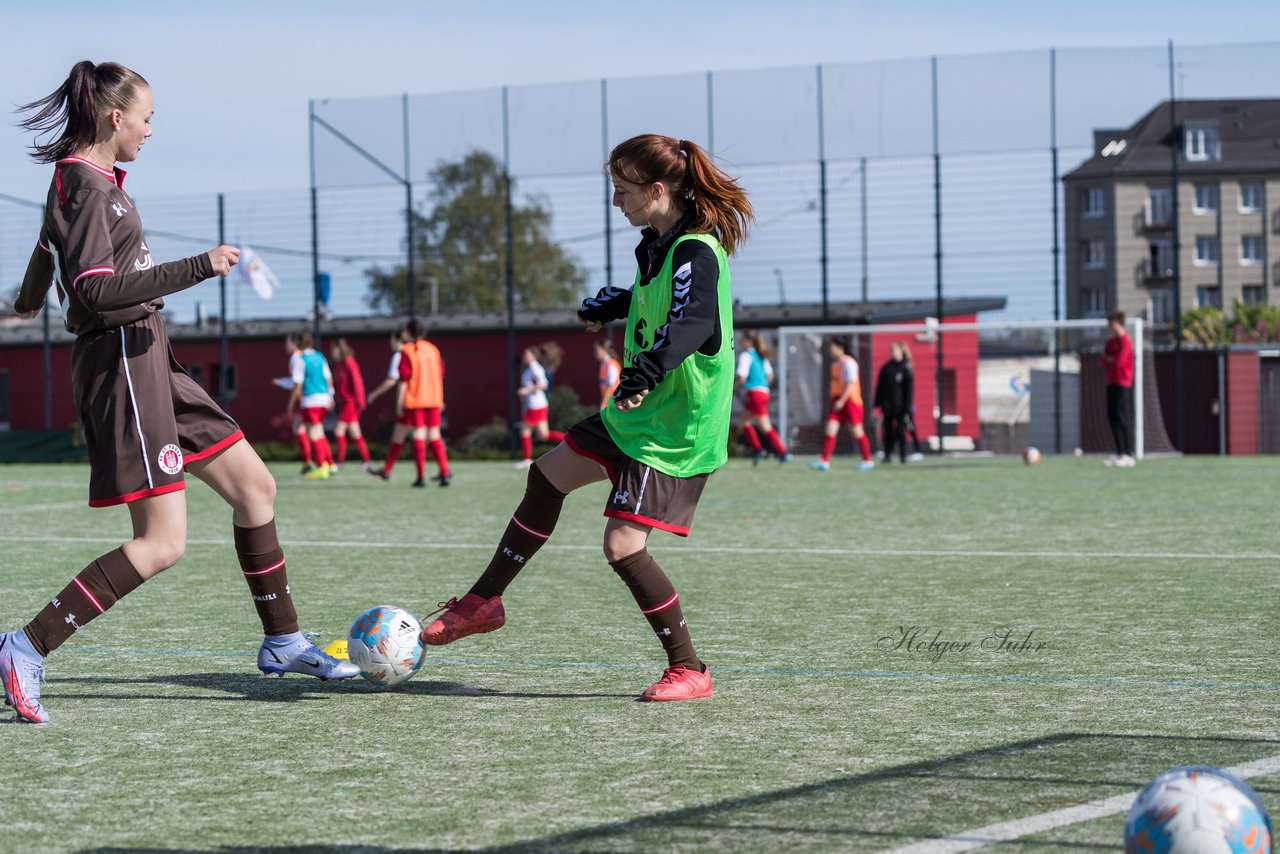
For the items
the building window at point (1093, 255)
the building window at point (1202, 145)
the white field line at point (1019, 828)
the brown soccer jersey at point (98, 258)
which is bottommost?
the white field line at point (1019, 828)

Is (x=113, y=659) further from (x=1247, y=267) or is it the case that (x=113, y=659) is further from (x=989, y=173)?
(x=1247, y=267)

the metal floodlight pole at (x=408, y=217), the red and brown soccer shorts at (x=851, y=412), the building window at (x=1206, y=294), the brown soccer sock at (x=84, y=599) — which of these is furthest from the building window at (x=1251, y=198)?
the brown soccer sock at (x=84, y=599)

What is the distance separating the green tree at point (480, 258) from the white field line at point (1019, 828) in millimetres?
38895

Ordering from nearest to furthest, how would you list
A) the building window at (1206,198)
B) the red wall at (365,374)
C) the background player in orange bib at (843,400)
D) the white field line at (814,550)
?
the white field line at (814,550)
the background player in orange bib at (843,400)
the red wall at (365,374)
the building window at (1206,198)

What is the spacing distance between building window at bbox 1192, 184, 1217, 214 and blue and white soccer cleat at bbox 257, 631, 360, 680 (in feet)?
233

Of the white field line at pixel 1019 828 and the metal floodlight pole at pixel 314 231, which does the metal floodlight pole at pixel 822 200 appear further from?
the white field line at pixel 1019 828

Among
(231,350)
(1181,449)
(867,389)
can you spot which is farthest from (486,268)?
(1181,449)

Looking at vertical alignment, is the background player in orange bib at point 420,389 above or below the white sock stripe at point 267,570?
above

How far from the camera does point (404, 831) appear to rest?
3248 millimetres

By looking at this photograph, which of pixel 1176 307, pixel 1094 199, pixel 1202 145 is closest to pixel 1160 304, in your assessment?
pixel 1094 199

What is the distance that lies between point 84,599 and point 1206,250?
67221 mm

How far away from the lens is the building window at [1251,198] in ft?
227

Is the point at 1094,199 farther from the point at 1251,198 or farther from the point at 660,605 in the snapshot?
the point at 660,605

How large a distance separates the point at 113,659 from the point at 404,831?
110 inches
